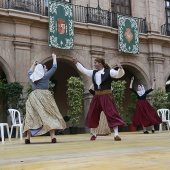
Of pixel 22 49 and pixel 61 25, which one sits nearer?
pixel 22 49

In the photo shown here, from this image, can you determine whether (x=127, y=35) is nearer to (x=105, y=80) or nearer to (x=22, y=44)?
(x=22, y=44)

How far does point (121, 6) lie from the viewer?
47.7 ft

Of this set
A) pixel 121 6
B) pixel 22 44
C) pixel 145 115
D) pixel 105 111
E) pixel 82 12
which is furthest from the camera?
pixel 121 6

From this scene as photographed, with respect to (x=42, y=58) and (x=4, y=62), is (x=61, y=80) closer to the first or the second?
(x=42, y=58)

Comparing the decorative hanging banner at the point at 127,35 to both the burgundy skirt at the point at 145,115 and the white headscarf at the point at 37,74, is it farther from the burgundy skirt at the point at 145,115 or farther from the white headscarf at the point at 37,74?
the white headscarf at the point at 37,74

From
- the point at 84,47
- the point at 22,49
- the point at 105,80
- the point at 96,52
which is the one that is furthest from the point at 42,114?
the point at 96,52

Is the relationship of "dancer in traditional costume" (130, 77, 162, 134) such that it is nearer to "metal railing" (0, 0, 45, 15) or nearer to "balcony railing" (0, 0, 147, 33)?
"balcony railing" (0, 0, 147, 33)

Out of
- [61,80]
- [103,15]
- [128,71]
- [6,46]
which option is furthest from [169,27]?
[6,46]

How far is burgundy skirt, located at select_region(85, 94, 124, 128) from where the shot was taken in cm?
559

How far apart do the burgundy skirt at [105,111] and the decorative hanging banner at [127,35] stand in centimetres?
794

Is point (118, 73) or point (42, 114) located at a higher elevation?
point (118, 73)

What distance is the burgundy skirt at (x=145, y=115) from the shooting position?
31.2ft

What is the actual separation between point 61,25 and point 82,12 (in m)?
1.43

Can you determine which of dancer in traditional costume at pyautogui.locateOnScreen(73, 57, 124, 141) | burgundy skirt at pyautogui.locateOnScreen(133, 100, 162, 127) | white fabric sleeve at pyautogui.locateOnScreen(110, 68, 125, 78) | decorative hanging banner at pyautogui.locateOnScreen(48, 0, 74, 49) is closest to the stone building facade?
decorative hanging banner at pyautogui.locateOnScreen(48, 0, 74, 49)
